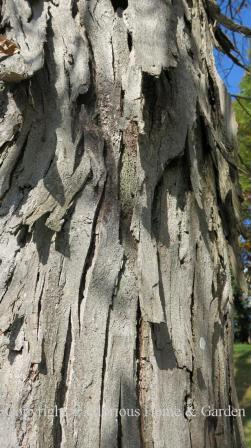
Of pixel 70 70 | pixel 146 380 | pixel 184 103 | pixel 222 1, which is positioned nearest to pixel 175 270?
pixel 146 380

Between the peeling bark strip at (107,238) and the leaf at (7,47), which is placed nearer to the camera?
the peeling bark strip at (107,238)

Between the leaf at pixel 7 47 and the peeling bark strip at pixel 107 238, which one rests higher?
the leaf at pixel 7 47

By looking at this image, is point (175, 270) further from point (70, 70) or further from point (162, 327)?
point (70, 70)

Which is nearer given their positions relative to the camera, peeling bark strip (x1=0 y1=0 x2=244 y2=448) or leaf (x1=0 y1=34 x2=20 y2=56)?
peeling bark strip (x1=0 y1=0 x2=244 y2=448)

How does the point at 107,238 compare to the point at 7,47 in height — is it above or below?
below

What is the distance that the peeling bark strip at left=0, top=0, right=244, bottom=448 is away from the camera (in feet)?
3.49

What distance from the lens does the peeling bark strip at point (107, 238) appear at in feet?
3.49

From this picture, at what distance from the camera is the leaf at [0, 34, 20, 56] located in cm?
119

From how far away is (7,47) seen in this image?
1.20m

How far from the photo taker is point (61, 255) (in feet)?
3.73

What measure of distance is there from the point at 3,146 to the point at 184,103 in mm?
539

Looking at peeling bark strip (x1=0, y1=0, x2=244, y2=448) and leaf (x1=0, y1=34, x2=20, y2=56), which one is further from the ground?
leaf (x1=0, y1=34, x2=20, y2=56)

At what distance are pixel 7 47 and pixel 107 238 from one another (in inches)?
21.6

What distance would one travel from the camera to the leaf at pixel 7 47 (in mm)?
1193
